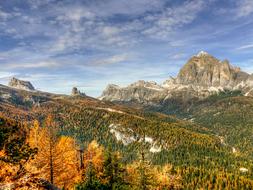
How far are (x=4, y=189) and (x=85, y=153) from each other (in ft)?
198

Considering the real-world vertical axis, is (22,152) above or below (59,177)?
above

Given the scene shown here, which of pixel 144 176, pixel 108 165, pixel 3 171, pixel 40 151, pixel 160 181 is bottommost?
pixel 160 181

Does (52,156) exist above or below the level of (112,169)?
above

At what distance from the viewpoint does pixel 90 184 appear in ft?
150

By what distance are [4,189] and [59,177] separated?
156 ft

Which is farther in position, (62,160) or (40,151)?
(62,160)

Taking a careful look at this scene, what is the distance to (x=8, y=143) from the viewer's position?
140 ft

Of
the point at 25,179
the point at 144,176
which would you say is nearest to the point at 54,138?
the point at 144,176

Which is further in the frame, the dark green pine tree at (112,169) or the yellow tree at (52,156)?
the dark green pine tree at (112,169)

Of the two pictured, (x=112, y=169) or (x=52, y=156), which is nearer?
(x=52, y=156)

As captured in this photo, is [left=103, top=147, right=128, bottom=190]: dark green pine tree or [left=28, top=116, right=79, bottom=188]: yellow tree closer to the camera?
[left=28, top=116, right=79, bottom=188]: yellow tree

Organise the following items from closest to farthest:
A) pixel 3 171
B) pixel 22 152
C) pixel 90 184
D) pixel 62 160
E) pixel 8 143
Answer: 1. pixel 3 171
2. pixel 22 152
3. pixel 8 143
4. pixel 90 184
5. pixel 62 160

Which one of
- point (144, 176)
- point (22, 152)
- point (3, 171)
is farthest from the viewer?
point (144, 176)

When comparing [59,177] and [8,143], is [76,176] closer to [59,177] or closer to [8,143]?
[59,177]
